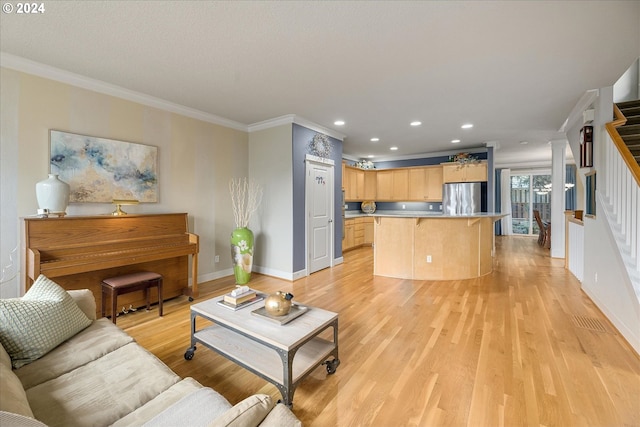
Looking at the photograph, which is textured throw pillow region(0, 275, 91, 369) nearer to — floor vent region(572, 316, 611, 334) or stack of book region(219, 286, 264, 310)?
stack of book region(219, 286, 264, 310)

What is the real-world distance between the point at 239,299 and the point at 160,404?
3.39 ft

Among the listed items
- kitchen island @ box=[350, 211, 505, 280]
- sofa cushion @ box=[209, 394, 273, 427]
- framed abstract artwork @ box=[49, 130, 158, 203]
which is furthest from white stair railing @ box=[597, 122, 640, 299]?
framed abstract artwork @ box=[49, 130, 158, 203]

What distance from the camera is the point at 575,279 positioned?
4363mm

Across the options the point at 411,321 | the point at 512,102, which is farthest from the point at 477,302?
the point at 512,102

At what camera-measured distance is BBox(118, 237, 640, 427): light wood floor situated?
1.64 m

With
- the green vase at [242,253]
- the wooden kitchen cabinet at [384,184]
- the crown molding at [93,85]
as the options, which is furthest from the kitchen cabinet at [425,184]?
the crown molding at [93,85]

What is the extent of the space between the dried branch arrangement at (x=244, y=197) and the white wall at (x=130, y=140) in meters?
0.12

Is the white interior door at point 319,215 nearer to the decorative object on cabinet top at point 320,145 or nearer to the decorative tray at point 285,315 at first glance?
the decorative object on cabinet top at point 320,145

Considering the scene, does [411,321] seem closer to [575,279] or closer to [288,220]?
[288,220]

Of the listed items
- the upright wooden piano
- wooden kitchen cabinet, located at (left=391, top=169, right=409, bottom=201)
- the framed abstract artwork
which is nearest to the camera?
the upright wooden piano

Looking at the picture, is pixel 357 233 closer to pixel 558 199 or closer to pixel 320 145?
pixel 320 145

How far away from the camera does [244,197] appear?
480 cm

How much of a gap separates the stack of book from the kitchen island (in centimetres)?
277

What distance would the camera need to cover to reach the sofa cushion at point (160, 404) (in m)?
1.07
